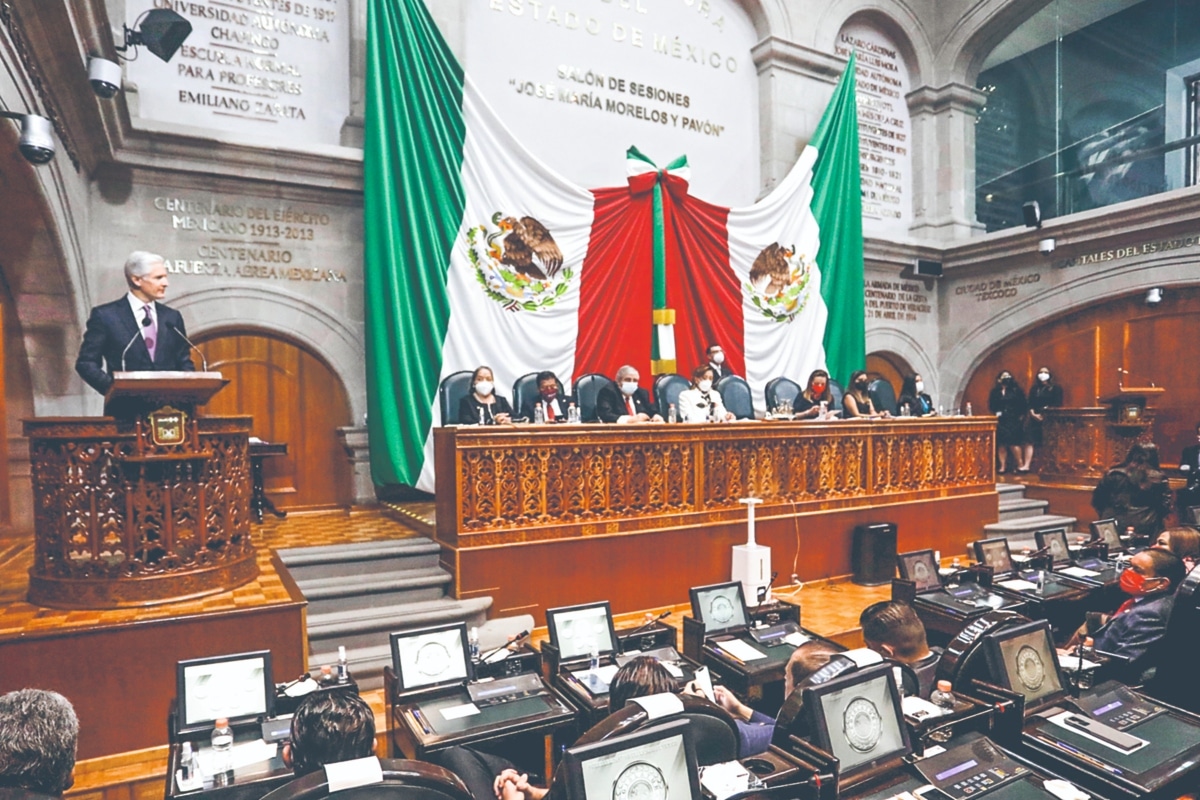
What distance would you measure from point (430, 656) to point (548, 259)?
4999mm

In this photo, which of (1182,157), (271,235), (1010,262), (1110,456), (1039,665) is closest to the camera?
(1039,665)

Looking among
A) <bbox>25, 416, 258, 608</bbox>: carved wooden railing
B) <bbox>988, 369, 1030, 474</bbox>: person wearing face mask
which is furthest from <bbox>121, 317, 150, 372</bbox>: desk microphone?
<bbox>988, 369, 1030, 474</bbox>: person wearing face mask

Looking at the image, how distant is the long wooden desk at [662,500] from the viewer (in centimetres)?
470

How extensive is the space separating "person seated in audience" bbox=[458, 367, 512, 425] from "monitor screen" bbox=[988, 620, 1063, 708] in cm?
352

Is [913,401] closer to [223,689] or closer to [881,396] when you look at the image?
[881,396]

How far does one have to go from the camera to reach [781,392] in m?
7.41

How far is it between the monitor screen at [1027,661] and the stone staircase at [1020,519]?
4.72 meters

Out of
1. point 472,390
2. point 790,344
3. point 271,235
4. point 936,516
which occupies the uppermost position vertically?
point 271,235

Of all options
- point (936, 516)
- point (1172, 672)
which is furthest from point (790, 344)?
point (1172, 672)

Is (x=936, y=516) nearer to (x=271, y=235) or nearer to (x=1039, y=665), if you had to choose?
(x=1039, y=665)

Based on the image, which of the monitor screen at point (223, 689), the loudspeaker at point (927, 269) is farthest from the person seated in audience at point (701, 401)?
the loudspeaker at point (927, 269)

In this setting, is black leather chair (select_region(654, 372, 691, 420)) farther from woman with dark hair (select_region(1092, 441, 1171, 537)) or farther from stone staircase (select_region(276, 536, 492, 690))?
woman with dark hair (select_region(1092, 441, 1171, 537))

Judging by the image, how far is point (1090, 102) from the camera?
37.0 feet

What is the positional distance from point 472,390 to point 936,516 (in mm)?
4480
